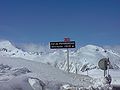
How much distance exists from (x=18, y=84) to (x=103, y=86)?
6347 mm

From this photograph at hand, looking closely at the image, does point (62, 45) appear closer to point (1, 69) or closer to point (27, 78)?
point (1, 69)

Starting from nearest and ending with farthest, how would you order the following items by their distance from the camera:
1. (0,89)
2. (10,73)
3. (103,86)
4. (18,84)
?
1. (0,89)
2. (18,84)
3. (10,73)
4. (103,86)

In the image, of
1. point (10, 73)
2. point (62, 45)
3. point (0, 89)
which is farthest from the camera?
Result: point (62, 45)

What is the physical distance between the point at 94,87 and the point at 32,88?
4.75 m

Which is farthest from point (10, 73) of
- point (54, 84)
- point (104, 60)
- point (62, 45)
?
point (62, 45)

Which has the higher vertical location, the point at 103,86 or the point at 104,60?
the point at 104,60

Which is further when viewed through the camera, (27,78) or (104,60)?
(104,60)

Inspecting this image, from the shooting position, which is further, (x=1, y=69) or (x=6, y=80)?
(x=1, y=69)

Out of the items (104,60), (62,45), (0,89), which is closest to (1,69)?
(0,89)

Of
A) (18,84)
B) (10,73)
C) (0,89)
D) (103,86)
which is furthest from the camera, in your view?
(103,86)

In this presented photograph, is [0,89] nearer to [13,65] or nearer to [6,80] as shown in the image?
[6,80]

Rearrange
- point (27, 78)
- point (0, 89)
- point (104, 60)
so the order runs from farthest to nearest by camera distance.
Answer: point (104, 60), point (27, 78), point (0, 89)

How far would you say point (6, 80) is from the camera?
1683cm

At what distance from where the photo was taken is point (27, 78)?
17.5 m
